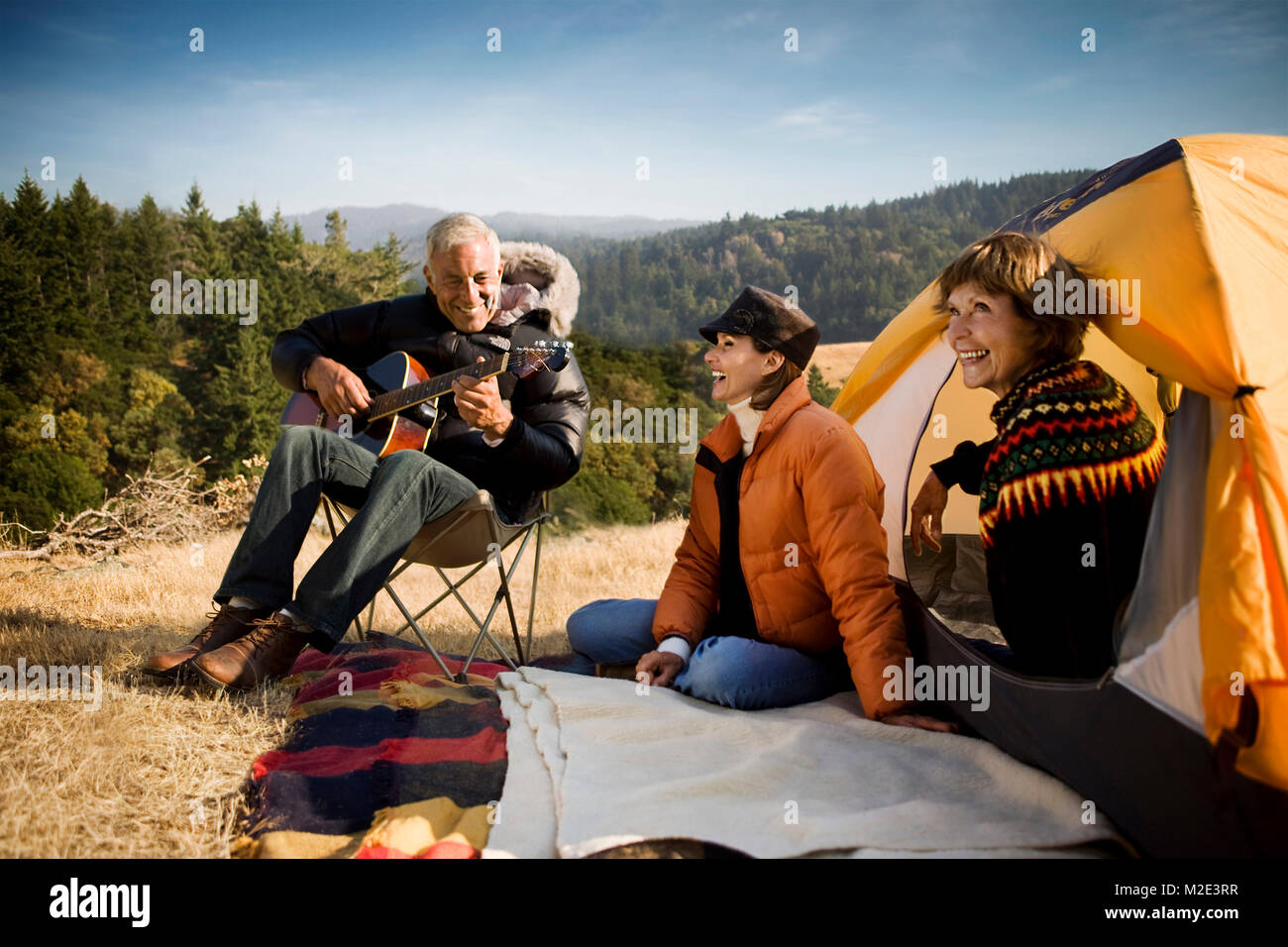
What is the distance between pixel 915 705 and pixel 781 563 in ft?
1.76

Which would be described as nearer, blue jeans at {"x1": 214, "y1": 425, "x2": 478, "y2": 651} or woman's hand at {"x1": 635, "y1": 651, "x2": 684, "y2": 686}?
blue jeans at {"x1": 214, "y1": 425, "x2": 478, "y2": 651}

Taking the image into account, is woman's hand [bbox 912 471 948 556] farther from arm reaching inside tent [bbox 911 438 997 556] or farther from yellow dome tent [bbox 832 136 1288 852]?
yellow dome tent [bbox 832 136 1288 852]

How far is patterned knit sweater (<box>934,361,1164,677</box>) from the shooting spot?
211 centimetres

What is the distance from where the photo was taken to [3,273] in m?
13.4

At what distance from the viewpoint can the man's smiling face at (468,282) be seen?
10.9 ft

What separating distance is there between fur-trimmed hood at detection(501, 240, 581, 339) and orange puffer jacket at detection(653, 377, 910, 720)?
106 centimetres

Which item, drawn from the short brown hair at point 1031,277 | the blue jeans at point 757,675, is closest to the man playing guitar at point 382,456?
the blue jeans at point 757,675

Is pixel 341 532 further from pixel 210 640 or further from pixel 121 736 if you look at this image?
pixel 121 736

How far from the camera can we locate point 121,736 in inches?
91.5

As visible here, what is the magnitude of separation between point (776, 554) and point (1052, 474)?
2.83 feet

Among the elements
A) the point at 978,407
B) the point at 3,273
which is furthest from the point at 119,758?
the point at 3,273

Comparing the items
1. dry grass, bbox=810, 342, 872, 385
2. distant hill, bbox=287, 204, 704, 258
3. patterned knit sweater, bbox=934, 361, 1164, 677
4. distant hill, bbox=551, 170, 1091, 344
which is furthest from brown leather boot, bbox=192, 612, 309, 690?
distant hill, bbox=287, 204, 704, 258

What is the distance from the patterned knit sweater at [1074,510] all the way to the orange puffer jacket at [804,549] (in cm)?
41
